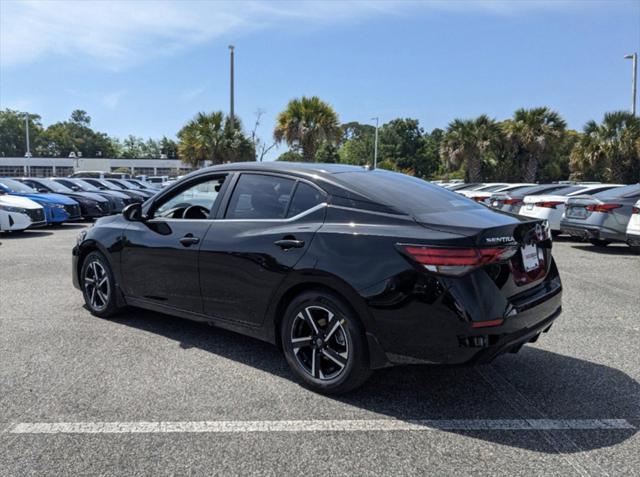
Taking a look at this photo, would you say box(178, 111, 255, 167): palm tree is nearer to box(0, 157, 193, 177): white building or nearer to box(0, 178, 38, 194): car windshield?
box(0, 178, 38, 194): car windshield

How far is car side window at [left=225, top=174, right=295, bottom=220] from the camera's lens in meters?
3.97

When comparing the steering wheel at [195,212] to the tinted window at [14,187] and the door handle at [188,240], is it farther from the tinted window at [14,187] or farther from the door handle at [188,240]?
the tinted window at [14,187]

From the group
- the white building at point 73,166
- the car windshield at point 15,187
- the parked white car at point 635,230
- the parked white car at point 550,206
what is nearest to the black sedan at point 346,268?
the parked white car at point 635,230

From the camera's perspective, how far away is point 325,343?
3572 mm

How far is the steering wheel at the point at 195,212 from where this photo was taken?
448 centimetres

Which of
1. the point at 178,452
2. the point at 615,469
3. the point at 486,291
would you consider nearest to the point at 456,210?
the point at 486,291

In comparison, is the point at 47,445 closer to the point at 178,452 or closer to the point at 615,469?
the point at 178,452

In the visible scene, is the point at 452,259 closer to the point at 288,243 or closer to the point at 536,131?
the point at 288,243

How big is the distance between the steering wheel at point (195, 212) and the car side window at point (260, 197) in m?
0.33

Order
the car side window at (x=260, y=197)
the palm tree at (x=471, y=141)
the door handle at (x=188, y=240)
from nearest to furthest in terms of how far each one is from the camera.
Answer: the car side window at (x=260, y=197), the door handle at (x=188, y=240), the palm tree at (x=471, y=141)

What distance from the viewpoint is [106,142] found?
12788cm

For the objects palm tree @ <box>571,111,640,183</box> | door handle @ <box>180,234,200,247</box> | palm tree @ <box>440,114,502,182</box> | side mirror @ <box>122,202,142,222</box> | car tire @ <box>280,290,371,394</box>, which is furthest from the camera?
palm tree @ <box>440,114,502,182</box>

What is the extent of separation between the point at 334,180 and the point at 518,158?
1423 inches

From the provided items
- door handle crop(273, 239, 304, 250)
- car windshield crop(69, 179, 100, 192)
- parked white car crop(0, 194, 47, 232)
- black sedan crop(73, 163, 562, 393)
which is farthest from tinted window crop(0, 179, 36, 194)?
door handle crop(273, 239, 304, 250)
